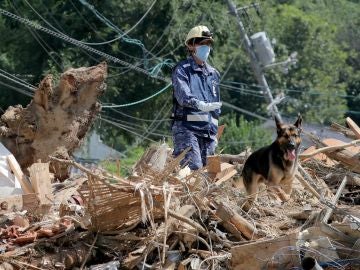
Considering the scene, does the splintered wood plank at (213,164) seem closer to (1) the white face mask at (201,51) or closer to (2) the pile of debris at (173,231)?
(1) the white face mask at (201,51)

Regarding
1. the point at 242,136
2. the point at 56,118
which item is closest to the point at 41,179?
the point at 56,118

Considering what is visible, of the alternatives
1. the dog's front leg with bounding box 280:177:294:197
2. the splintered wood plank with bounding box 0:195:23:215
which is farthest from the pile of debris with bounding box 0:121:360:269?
the dog's front leg with bounding box 280:177:294:197

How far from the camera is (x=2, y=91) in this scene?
89.3ft

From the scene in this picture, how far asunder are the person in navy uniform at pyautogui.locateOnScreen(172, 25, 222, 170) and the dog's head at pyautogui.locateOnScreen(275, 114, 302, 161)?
75 cm

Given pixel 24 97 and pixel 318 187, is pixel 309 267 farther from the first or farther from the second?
pixel 24 97

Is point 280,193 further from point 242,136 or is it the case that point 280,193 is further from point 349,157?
point 242,136

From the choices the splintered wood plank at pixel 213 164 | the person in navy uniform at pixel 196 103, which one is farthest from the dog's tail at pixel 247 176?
the splintered wood plank at pixel 213 164

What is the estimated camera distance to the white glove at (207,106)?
32.6 ft

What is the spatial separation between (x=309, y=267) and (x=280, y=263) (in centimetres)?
29

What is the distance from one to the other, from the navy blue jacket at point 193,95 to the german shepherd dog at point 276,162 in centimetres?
59

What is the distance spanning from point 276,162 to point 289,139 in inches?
11.5

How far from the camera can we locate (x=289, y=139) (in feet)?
34.2

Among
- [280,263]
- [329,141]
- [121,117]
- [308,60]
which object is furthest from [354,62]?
[280,263]

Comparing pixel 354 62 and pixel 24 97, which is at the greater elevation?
pixel 24 97
